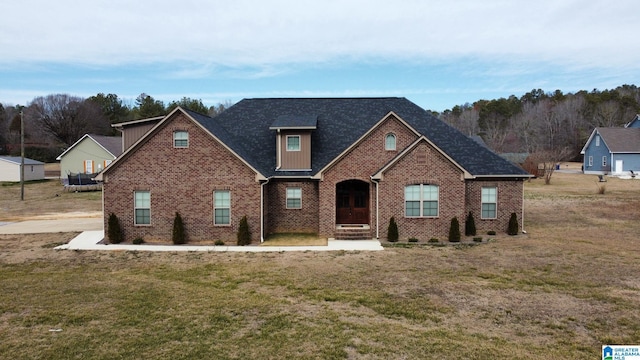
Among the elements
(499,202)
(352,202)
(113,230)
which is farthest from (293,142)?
(499,202)

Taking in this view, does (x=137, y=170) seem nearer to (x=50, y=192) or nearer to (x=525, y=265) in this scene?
(x=525, y=265)

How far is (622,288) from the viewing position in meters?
13.0

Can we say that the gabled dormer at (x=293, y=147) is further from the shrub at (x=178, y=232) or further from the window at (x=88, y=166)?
the window at (x=88, y=166)

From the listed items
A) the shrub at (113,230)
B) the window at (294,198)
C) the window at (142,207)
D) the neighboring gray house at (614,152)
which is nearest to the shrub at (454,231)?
the window at (294,198)

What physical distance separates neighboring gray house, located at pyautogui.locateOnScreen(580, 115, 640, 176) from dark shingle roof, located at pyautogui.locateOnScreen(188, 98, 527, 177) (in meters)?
40.4

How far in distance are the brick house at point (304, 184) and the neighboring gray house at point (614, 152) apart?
4095cm

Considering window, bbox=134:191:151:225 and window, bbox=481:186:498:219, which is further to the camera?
window, bbox=481:186:498:219

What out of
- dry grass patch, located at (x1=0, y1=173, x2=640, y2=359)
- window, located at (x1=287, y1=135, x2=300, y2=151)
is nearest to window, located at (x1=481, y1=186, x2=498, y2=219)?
dry grass patch, located at (x1=0, y1=173, x2=640, y2=359)

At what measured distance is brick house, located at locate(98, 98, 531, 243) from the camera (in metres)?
20.7

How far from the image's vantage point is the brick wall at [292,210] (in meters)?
23.0

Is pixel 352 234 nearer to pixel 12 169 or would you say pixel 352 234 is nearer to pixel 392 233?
pixel 392 233

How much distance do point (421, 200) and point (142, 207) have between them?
14076 mm

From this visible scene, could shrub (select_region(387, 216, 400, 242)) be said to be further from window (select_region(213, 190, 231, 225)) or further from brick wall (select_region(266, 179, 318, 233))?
window (select_region(213, 190, 231, 225))

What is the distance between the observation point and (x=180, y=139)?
20.6 m
